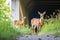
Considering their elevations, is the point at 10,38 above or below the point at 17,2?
below

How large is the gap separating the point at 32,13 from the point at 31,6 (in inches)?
24.8

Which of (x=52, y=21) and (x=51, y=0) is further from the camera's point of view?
(x=51, y=0)

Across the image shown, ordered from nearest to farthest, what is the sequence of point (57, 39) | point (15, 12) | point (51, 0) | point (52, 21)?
1. point (57, 39)
2. point (52, 21)
3. point (15, 12)
4. point (51, 0)

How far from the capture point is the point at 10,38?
613cm

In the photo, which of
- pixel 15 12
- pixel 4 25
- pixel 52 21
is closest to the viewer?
pixel 4 25

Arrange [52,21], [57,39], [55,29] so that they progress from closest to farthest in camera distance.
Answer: [57,39] < [55,29] < [52,21]

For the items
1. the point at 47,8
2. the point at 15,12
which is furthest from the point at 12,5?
the point at 47,8

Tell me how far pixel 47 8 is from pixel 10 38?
14067 mm

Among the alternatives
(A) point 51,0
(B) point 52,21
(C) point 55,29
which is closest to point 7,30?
(C) point 55,29

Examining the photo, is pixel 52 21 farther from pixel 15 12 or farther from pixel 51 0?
pixel 51 0

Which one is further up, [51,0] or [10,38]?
[51,0]

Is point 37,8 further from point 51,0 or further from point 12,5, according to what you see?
point 12,5

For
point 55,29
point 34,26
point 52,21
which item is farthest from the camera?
point 34,26

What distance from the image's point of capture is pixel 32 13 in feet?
66.3
